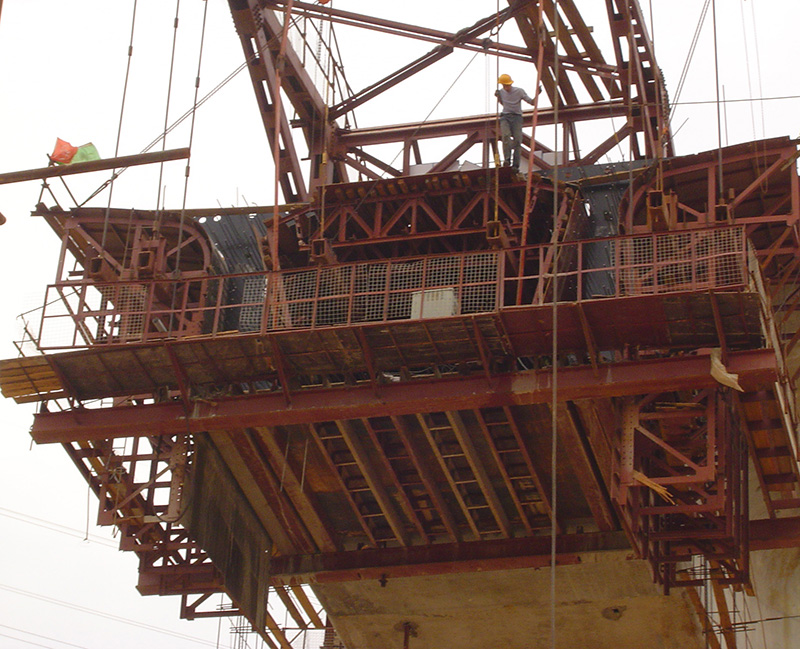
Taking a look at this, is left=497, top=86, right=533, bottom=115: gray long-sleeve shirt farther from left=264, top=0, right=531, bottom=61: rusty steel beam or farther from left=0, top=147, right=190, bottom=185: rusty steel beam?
left=0, top=147, right=190, bottom=185: rusty steel beam

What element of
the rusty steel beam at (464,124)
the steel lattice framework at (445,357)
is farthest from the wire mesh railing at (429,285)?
the rusty steel beam at (464,124)

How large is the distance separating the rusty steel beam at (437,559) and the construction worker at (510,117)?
853 cm

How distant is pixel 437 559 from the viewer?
31750 mm

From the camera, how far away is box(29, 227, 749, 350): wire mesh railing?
85.0 ft

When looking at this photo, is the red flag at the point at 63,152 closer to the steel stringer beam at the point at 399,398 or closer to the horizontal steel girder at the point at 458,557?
the steel stringer beam at the point at 399,398

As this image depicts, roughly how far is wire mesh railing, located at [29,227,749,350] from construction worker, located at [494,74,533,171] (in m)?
2.71

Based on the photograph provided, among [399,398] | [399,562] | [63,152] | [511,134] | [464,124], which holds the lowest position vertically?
[399,562]

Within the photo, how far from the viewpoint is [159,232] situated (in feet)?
106

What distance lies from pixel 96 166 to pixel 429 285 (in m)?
11.1

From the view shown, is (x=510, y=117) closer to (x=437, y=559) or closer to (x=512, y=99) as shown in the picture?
(x=512, y=99)

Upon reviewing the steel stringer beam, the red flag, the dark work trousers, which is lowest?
the steel stringer beam

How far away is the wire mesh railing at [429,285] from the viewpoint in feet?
85.0

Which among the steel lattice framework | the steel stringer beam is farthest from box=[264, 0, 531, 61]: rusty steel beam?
the steel stringer beam

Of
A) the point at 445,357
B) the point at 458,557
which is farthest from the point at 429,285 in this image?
the point at 458,557
